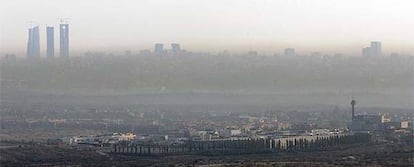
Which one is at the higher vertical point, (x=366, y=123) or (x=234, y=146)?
(x=366, y=123)

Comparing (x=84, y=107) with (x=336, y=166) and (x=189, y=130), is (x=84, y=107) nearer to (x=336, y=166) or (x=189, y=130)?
(x=189, y=130)

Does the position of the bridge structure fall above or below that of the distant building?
below

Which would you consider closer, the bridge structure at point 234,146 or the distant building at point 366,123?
the bridge structure at point 234,146

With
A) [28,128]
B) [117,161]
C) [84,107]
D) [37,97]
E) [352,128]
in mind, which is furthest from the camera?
[84,107]

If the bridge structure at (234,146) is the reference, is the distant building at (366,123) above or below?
above

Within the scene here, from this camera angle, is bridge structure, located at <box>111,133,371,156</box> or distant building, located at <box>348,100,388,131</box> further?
distant building, located at <box>348,100,388,131</box>

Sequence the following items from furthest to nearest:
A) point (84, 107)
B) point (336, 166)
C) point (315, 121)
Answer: point (84, 107)
point (315, 121)
point (336, 166)

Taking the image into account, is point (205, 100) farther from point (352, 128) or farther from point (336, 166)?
point (336, 166)

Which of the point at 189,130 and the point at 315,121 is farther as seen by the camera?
the point at 315,121

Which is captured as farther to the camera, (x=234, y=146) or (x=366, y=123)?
(x=366, y=123)

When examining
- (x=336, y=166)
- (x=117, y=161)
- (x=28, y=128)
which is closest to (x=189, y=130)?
(x=28, y=128)
